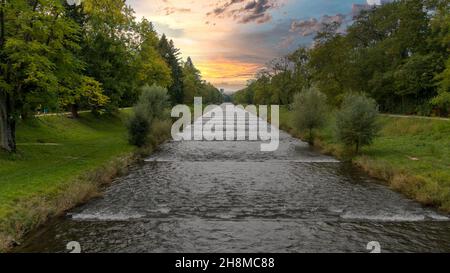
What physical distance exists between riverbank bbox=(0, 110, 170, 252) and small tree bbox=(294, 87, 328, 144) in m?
16.9

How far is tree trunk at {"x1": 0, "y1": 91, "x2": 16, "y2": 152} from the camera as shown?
25.2m

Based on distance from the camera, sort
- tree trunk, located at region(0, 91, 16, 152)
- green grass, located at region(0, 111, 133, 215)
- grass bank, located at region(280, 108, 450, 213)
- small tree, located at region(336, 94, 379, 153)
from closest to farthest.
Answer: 1. green grass, located at region(0, 111, 133, 215)
2. grass bank, located at region(280, 108, 450, 213)
3. tree trunk, located at region(0, 91, 16, 152)
4. small tree, located at region(336, 94, 379, 153)

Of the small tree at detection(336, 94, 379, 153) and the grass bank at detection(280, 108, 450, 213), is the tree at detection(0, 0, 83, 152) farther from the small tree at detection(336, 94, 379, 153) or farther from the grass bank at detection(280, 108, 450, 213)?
the small tree at detection(336, 94, 379, 153)

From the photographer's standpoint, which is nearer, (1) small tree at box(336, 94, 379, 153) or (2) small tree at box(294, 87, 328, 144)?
(1) small tree at box(336, 94, 379, 153)

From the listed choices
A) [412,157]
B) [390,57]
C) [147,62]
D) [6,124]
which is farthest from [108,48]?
[390,57]

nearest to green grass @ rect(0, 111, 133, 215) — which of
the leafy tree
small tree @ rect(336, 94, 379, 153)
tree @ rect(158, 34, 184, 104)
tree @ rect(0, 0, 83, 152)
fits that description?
tree @ rect(0, 0, 83, 152)

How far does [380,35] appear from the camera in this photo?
70.4 m

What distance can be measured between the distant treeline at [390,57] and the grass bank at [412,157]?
7347mm

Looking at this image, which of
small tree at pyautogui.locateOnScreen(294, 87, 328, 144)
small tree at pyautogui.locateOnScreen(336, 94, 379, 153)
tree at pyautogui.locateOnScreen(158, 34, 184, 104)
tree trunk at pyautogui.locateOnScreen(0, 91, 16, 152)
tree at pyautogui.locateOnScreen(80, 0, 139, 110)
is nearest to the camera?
tree trunk at pyautogui.locateOnScreen(0, 91, 16, 152)

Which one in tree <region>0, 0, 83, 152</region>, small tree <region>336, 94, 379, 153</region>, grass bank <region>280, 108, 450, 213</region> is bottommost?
grass bank <region>280, 108, 450, 213</region>

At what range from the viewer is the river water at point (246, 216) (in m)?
14.2

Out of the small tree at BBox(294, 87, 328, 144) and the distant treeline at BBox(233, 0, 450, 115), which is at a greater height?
the distant treeline at BBox(233, 0, 450, 115)

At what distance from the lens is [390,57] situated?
6325cm
